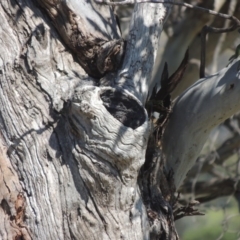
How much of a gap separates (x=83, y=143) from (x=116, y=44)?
1.76 ft

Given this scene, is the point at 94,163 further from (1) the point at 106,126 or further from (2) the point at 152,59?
(2) the point at 152,59

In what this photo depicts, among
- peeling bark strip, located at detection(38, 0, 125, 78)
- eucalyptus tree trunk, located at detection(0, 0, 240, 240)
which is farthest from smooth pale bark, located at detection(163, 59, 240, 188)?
peeling bark strip, located at detection(38, 0, 125, 78)

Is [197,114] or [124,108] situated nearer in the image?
[124,108]

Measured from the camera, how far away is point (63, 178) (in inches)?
102

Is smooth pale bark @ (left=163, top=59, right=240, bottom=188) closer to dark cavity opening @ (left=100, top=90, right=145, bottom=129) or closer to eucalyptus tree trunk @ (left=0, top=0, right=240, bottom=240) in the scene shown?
eucalyptus tree trunk @ (left=0, top=0, right=240, bottom=240)

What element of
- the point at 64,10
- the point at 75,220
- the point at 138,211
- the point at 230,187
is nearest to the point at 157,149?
the point at 138,211

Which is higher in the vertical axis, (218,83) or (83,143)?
(218,83)

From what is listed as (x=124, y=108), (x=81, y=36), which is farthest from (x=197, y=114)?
(x=81, y=36)

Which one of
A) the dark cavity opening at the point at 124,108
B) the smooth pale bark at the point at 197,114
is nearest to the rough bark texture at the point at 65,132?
the dark cavity opening at the point at 124,108

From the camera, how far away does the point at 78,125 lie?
2545 millimetres

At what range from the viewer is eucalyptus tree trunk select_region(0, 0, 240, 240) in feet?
8.30

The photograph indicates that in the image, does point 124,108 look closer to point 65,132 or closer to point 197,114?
point 65,132

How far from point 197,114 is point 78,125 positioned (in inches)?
27.1

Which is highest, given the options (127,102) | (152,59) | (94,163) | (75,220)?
(152,59)
